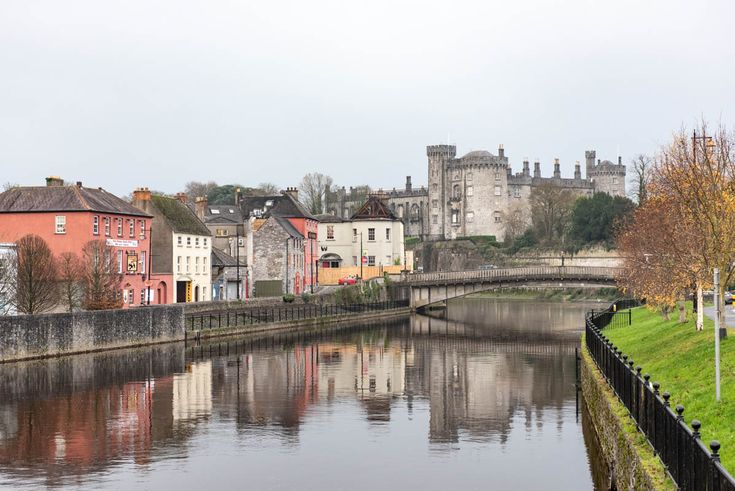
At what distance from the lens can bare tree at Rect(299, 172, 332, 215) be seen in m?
147

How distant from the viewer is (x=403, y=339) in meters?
63.0

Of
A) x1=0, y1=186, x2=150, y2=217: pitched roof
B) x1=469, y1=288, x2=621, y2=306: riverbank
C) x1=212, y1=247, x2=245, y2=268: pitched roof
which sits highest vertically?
x1=0, y1=186, x2=150, y2=217: pitched roof

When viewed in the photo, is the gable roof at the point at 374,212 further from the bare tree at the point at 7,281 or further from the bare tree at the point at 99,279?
the bare tree at the point at 7,281

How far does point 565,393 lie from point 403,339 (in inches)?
1053

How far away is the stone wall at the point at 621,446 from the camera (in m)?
15.0

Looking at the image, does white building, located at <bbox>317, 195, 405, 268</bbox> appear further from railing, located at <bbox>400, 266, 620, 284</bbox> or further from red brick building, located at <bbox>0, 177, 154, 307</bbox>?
red brick building, located at <bbox>0, 177, 154, 307</bbox>

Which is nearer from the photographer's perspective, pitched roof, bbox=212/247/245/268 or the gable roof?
pitched roof, bbox=212/247/245/268

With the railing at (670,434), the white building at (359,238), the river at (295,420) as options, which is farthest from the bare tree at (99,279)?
the white building at (359,238)

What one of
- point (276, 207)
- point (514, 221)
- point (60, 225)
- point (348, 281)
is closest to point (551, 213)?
point (514, 221)

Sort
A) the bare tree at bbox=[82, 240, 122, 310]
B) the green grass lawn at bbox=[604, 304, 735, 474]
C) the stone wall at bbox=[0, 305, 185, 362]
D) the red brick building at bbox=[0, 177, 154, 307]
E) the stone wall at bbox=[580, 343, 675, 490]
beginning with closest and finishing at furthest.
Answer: the stone wall at bbox=[580, 343, 675, 490]
the green grass lawn at bbox=[604, 304, 735, 474]
the stone wall at bbox=[0, 305, 185, 362]
the bare tree at bbox=[82, 240, 122, 310]
the red brick building at bbox=[0, 177, 154, 307]

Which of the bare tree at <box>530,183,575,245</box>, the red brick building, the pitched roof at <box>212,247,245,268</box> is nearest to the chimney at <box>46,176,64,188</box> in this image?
the red brick building

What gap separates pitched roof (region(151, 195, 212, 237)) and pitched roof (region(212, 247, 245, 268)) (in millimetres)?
4669

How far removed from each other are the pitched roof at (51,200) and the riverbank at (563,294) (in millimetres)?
59936

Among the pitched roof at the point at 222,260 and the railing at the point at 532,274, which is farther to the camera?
the railing at the point at 532,274
